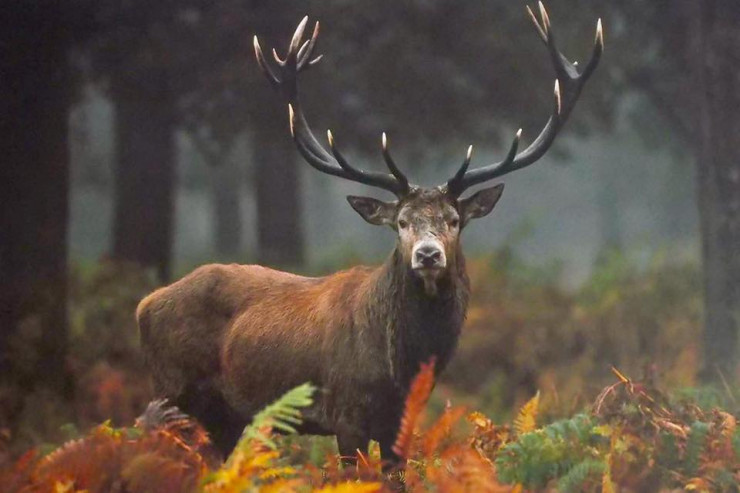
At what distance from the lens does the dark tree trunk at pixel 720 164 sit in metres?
10.8

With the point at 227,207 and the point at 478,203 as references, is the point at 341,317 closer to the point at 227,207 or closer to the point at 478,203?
the point at 478,203

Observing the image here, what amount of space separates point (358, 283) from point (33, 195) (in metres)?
4.33

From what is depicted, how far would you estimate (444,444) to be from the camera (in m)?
7.19

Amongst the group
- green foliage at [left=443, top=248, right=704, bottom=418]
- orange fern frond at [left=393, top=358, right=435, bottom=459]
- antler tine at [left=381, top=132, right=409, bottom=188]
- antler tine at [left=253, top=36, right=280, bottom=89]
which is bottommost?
green foliage at [left=443, top=248, right=704, bottom=418]

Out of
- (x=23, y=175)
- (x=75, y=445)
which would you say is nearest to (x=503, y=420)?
(x=23, y=175)

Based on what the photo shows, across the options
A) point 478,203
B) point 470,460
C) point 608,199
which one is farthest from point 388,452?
point 608,199

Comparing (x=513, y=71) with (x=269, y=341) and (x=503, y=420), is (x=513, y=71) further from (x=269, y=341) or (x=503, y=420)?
(x=269, y=341)

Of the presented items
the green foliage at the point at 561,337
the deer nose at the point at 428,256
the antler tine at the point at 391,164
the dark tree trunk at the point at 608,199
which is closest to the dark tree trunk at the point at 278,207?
the green foliage at the point at 561,337

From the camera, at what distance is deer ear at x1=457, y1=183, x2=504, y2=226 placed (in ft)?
21.5

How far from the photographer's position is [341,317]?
6695mm

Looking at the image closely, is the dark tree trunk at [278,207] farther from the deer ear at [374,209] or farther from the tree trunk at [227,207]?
the deer ear at [374,209]

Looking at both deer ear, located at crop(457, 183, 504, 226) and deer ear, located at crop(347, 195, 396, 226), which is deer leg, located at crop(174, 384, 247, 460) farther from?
deer ear, located at crop(457, 183, 504, 226)

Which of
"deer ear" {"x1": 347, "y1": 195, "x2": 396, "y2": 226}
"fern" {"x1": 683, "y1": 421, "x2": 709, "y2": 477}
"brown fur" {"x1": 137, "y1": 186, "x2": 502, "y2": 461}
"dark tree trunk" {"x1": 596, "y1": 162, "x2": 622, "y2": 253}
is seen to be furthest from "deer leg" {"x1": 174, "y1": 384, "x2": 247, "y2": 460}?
"dark tree trunk" {"x1": 596, "y1": 162, "x2": 622, "y2": 253}

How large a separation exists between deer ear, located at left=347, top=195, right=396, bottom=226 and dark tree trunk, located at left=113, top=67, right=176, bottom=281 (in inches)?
261
